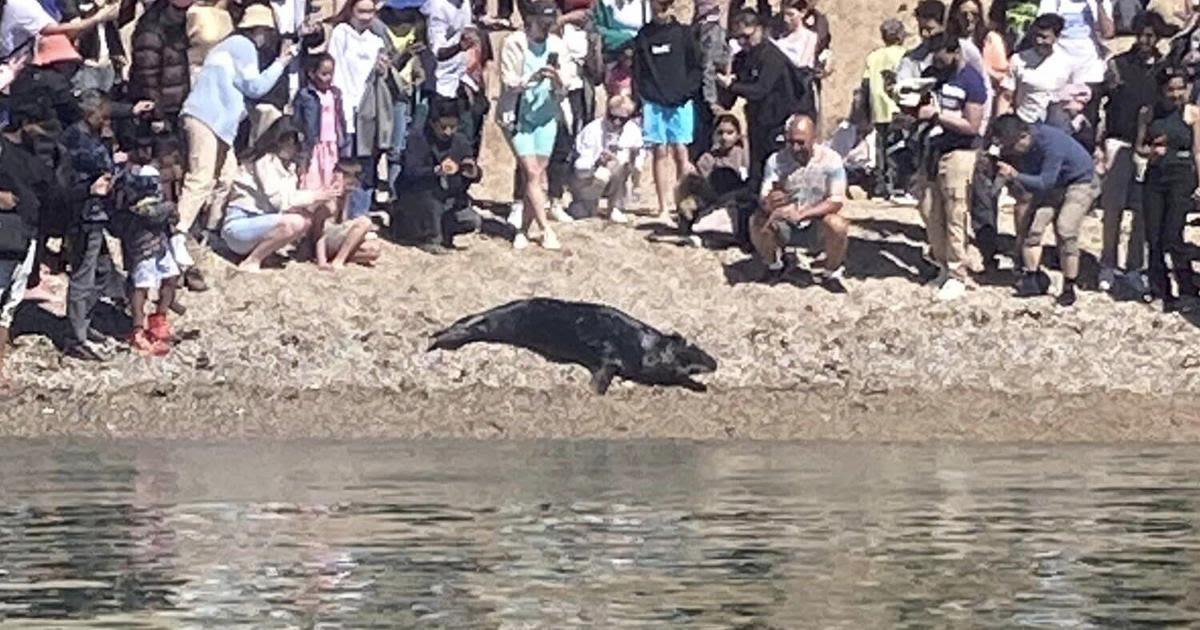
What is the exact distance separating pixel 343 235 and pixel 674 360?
9.86 feet

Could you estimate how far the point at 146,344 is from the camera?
2312 cm

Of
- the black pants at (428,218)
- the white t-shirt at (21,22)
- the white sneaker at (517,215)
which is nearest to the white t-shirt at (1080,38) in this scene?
the white sneaker at (517,215)

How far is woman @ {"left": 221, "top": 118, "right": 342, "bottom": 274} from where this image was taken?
23969 millimetres

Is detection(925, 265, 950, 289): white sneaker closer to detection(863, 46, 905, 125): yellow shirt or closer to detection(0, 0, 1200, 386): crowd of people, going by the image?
detection(0, 0, 1200, 386): crowd of people

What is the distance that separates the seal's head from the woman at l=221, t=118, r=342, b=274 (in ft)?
9.40

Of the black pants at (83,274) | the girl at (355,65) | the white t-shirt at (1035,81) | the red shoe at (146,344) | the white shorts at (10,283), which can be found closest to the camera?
the white shorts at (10,283)

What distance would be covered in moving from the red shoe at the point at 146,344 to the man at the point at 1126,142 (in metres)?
7.14

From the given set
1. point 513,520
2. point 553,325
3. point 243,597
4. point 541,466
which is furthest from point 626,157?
point 243,597

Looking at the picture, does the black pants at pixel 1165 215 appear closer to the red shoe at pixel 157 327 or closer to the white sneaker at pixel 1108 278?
the white sneaker at pixel 1108 278

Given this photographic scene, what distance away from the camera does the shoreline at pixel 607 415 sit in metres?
22.0

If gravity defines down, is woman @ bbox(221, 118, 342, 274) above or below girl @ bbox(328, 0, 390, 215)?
below

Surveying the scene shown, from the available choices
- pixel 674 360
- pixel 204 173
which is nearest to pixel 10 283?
pixel 204 173

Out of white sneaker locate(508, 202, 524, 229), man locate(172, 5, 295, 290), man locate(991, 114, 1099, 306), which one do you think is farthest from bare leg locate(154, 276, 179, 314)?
man locate(991, 114, 1099, 306)

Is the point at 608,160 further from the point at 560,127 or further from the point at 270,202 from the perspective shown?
the point at 270,202
